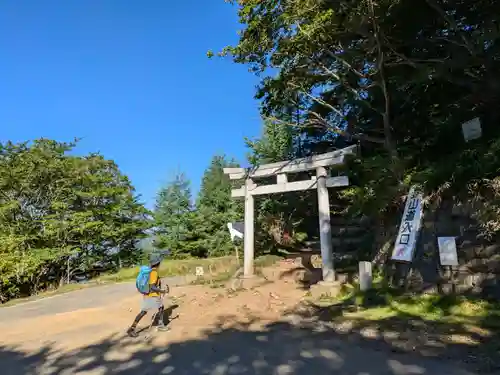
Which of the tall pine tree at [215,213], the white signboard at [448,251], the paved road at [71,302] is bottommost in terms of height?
the paved road at [71,302]

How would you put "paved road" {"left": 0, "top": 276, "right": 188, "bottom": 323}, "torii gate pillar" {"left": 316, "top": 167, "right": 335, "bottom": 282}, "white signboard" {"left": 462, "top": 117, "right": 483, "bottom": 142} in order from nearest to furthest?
"white signboard" {"left": 462, "top": 117, "right": 483, "bottom": 142}, "torii gate pillar" {"left": 316, "top": 167, "right": 335, "bottom": 282}, "paved road" {"left": 0, "top": 276, "right": 188, "bottom": 323}

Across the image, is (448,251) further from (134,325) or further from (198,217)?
(198,217)

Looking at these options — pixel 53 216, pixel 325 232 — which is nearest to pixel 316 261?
pixel 325 232

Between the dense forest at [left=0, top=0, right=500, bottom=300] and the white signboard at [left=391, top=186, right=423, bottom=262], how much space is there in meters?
0.24

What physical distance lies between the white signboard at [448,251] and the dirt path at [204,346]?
2.47m

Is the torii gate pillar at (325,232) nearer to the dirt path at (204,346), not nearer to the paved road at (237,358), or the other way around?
the dirt path at (204,346)

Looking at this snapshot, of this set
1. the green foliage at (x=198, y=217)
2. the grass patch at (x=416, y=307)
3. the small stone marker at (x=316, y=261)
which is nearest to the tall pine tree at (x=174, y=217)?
the green foliage at (x=198, y=217)

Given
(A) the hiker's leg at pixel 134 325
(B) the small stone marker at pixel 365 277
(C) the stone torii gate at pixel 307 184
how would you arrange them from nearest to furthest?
(A) the hiker's leg at pixel 134 325, (B) the small stone marker at pixel 365 277, (C) the stone torii gate at pixel 307 184

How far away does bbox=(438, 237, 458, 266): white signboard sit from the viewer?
21.6 ft

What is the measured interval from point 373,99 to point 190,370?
8773 millimetres

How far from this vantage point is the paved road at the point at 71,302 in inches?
382

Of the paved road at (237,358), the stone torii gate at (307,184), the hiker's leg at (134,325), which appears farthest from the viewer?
the stone torii gate at (307,184)

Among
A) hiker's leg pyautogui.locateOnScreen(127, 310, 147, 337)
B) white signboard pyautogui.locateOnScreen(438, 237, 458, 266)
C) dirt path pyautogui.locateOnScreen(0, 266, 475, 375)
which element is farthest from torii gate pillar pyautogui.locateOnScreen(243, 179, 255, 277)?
white signboard pyautogui.locateOnScreen(438, 237, 458, 266)

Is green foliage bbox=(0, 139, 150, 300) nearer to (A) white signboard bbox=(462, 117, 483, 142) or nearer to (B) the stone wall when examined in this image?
(B) the stone wall
